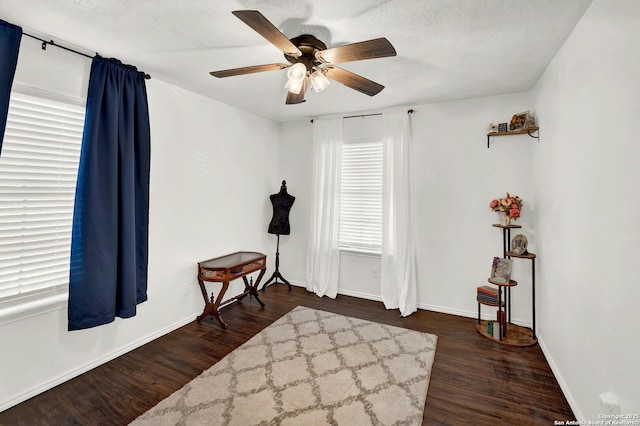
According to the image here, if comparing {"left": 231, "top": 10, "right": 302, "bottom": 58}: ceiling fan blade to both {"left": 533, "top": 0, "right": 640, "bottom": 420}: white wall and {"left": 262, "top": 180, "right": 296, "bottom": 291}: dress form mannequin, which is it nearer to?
{"left": 533, "top": 0, "right": 640, "bottom": 420}: white wall

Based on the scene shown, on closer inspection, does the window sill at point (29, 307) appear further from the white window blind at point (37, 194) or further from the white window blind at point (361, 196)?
the white window blind at point (361, 196)

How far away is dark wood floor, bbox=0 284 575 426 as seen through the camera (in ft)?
6.14

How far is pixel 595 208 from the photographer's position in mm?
1623

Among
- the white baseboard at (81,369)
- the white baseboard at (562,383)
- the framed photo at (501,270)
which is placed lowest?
the white baseboard at (81,369)

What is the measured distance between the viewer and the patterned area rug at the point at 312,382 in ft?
6.12

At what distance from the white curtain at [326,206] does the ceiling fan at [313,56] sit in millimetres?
1821

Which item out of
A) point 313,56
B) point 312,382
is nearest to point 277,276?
point 312,382

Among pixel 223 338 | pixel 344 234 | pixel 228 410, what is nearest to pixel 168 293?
pixel 223 338

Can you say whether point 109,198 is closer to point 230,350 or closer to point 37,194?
point 37,194

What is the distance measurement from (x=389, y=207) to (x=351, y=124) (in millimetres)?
1306

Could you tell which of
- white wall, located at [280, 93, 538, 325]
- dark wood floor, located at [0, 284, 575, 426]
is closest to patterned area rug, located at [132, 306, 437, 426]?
dark wood floor, located at [0, 284, 575, 426]

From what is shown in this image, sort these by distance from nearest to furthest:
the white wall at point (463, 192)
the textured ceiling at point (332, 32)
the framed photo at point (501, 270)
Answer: the textured ceiling at point (332, 32)
the framed photo at point (501, 270)
the white wall at point (463, 192)

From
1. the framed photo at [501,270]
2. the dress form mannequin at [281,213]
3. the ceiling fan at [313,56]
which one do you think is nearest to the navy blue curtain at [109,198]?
the ceiling fan at [313,56]

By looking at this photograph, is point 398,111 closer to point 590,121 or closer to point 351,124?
point 351,124
